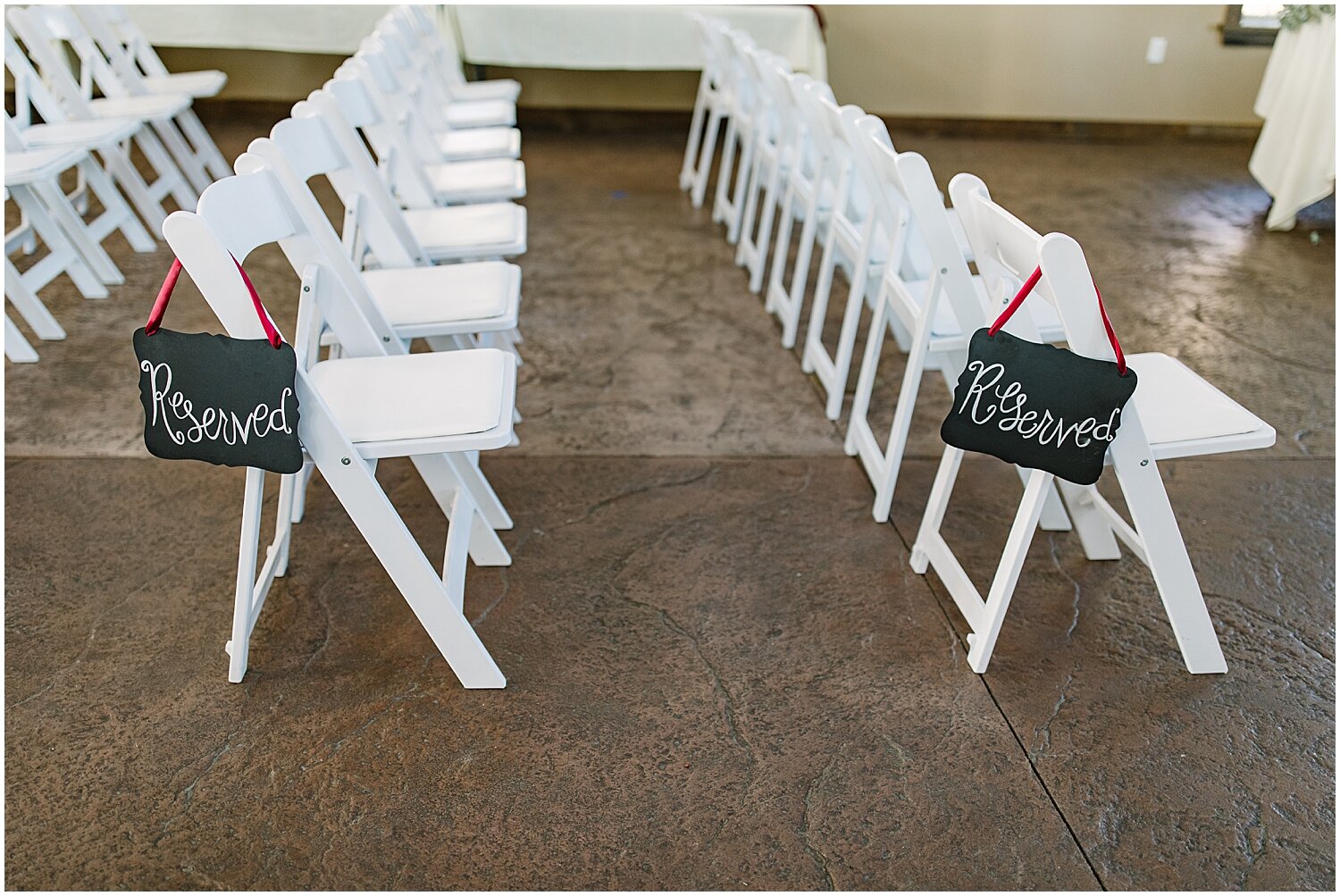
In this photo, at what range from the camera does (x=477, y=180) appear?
3.14 meters

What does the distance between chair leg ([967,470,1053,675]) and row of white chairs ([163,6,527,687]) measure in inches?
31.7

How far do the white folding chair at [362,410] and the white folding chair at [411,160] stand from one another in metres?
0.95

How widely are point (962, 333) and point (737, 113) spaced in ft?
7.34

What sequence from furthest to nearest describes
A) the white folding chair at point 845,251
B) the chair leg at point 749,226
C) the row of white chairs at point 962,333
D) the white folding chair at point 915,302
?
the chair leg at point 749,226 < the white folding chair at point 845,251 < the white folding chair at point 915,302 < the row of white chairs at point 962,333

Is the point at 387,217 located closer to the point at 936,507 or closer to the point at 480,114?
the point at 936,507

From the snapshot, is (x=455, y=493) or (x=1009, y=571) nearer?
(x=1009, y=571)

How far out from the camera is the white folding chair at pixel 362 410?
1.44 metres

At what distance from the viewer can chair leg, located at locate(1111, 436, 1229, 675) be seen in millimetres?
1616

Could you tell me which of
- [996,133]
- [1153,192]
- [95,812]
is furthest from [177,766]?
[996,133]

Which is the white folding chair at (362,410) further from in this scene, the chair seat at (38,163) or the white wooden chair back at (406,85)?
the chair seat at (38,163)

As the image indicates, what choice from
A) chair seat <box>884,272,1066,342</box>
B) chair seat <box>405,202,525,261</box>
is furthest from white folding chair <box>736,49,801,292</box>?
chair seat <box>884,272,1066,342</box>

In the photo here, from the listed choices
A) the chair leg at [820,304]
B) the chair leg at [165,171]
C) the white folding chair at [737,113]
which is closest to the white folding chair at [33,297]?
the chair leg at [165,171]

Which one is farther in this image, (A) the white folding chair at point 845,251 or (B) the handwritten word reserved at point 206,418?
(A) the white folding chair at point 845,251

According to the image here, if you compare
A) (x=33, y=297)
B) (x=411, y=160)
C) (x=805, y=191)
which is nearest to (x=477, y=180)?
(x=411, y=160)
